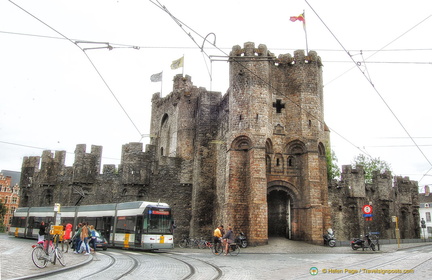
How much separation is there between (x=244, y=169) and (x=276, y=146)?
2.53 meters

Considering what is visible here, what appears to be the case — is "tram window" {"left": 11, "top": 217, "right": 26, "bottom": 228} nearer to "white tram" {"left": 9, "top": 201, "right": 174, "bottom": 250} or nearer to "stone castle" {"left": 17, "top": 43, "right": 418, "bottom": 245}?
"stone castle" {"left": 17, "top": 43, "right": 418, "bottom": 245}

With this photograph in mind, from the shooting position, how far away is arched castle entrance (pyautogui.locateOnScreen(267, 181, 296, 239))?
22828mm


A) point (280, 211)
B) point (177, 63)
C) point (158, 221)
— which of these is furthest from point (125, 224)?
point (177, 63)

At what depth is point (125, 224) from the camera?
1931 centimetres

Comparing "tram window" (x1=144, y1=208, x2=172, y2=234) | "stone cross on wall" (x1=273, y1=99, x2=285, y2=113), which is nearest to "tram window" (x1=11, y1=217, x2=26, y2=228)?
"tram window" (x1=144, y1=208, x2=172, y2=234)

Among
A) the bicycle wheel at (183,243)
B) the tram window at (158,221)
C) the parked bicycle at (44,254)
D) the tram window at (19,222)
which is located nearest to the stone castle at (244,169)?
the bicycle wheel at (183,243)

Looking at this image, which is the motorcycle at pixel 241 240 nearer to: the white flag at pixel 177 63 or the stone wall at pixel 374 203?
the stone wall at pixel 374 203

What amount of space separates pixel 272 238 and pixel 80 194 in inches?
532

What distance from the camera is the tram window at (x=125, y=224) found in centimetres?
1887

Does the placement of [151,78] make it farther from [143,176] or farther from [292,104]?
[292,104]

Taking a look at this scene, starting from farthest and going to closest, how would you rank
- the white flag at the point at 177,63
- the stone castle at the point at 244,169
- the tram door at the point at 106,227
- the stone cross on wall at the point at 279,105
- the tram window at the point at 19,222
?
1. the white flag at the point at 177,63
2. the tram window at the point at 19,222
3. the stone cross on wall at the point at 279,105
4. the stone castle at the point at 244,169
5. the tram door at the point at 106,227

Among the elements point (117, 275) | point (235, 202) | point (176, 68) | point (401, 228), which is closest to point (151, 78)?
point (176, 68)

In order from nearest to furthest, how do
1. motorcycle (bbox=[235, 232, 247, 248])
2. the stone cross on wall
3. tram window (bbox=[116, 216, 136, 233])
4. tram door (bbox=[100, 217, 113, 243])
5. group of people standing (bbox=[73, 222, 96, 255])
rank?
group of people standing (bbox=[73, 222, 96, 255]) → tram window (bbox=[116, 216, 136, 233]) → motorcycle (bbox=[235, 232, 247, 248]) → tram door (bbox=[100, 217, 113, 243]) → the stone cross on wall

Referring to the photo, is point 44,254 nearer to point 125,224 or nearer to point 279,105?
point 125,224
